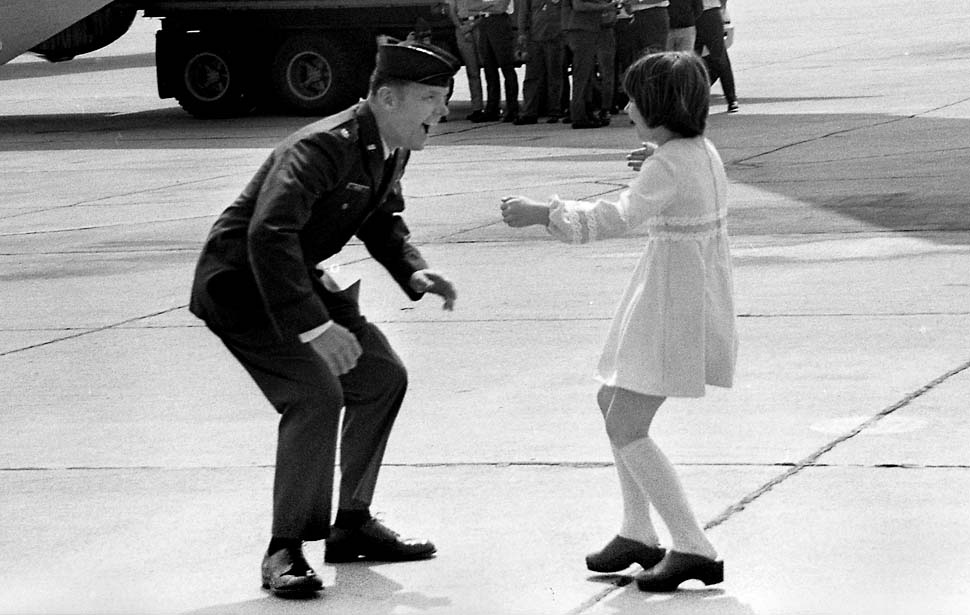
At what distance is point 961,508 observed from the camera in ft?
17.2

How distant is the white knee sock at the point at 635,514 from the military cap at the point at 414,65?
1.16m

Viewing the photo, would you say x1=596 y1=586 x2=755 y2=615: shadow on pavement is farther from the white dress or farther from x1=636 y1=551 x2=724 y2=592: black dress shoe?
the white dress

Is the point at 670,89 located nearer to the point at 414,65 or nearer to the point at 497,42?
the point at 414,65

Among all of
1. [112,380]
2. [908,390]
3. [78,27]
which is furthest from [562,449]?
[78,27]

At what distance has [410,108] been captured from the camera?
4.84 metres

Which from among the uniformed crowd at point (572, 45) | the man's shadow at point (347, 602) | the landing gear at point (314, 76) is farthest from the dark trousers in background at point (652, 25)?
the man's shadow at point (347, 602)

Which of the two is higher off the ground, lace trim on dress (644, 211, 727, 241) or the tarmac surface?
lace trim on dress (644, 211, 727, 241)

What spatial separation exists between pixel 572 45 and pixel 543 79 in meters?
1.56

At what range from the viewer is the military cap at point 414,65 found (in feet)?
15.7

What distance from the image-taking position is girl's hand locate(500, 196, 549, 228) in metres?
4.55

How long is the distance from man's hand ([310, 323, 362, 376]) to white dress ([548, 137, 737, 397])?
61cm

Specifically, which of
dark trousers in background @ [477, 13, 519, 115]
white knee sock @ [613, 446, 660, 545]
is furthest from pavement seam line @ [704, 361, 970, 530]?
dark trousers in background @ [477, 13, 519, 115]

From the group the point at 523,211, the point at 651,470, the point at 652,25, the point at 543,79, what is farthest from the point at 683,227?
the point at 543,79

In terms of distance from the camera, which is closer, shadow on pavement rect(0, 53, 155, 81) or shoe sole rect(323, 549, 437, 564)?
shoe sole rect(323, 549, 437, 564)
